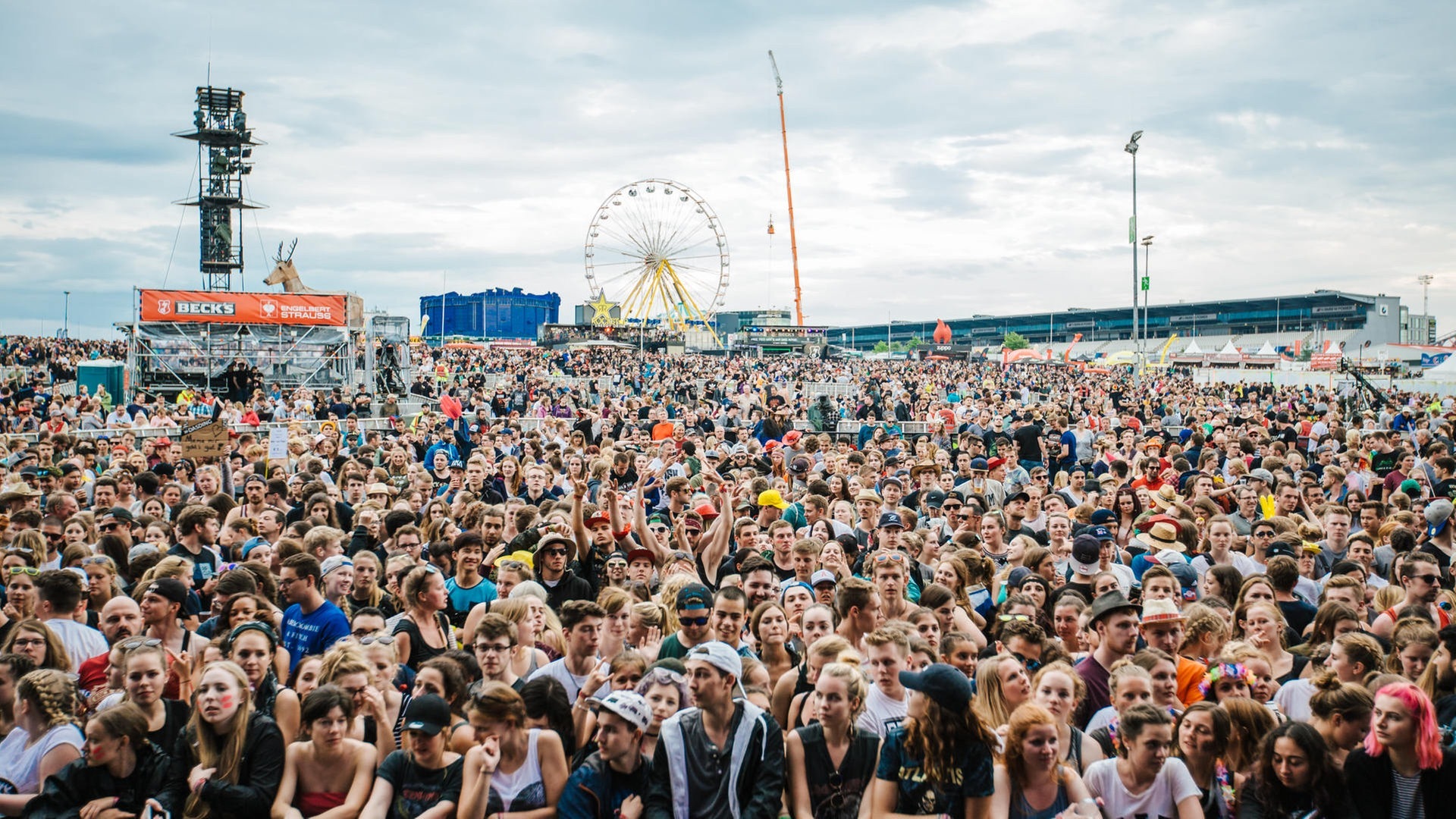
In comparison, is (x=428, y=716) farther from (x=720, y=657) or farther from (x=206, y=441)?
(x=206, y=441)

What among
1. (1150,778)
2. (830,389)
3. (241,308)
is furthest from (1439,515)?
(241,308)

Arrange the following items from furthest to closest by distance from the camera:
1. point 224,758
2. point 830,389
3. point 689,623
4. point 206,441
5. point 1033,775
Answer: point 830,389, point 206,441, point 689,623, point 224,758, point 1033,775

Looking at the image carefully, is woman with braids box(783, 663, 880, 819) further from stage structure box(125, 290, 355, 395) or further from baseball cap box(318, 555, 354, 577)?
stage structure box(125, 290, 355, 395)

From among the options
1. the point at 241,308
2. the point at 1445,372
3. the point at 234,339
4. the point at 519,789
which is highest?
the point at 241,308

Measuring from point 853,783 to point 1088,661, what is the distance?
1663 mm

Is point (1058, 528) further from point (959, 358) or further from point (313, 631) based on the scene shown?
point (959, 358)

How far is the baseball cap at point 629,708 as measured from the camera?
12.3ft

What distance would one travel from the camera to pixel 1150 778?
150 inches

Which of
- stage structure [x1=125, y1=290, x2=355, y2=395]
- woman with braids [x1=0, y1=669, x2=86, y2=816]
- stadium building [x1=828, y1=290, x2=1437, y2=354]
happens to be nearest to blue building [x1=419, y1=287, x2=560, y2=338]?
stadium building [x1=828, y1=290, x2=1437, y2=354]

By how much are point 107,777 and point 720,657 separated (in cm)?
235

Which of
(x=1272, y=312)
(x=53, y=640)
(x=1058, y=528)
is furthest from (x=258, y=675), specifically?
(x=1272, y=312)

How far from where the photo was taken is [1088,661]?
195 inches

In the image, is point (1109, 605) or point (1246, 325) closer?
point (1109, 605)

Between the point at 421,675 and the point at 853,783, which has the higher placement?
the point at 421,675
